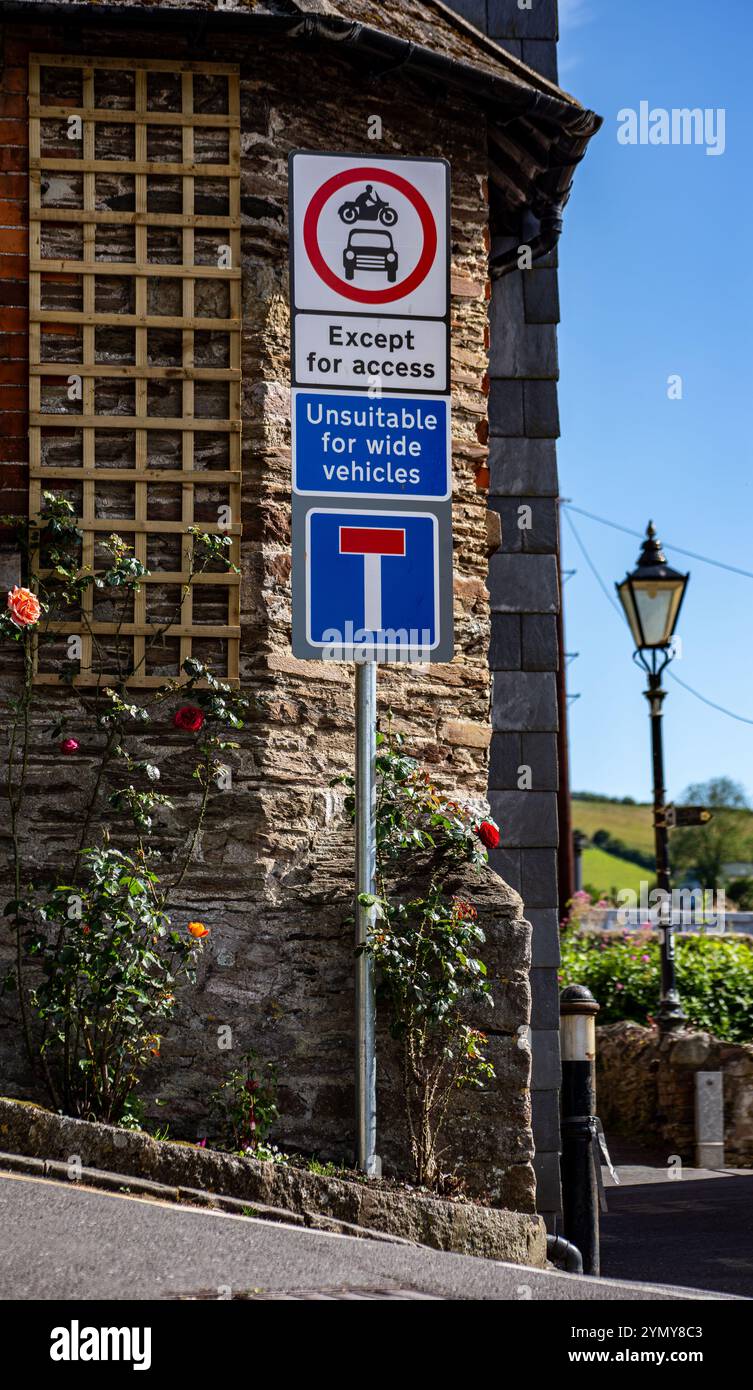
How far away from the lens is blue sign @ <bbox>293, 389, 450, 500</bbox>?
17.6 feet

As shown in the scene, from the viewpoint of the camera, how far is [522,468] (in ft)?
31.0

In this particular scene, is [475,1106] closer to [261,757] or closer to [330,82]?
[261,757]

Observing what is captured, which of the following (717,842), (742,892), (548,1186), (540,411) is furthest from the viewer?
(717,842)

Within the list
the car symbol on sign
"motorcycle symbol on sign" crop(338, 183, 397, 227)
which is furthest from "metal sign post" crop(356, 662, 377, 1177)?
"motorcycle symbol on sign" crop(338, 183, 397, 227)

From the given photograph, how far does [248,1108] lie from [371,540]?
→ 2.03 metres

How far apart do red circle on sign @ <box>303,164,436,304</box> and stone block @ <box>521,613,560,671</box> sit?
395 centimetres

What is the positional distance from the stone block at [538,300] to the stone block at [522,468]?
2.46 ft

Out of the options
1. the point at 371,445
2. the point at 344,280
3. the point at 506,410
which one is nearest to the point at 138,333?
the point at 344,280

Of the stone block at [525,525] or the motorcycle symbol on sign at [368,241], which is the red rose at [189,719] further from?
the stone block at [525,525]

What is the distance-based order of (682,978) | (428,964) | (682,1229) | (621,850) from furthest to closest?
(621,850) → (682,978) → (682,1229) → (428,964)

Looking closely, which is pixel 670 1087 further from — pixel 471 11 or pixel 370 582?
pixel 471 11

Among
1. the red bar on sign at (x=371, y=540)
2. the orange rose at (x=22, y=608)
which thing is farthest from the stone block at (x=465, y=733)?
the orange rose at (x=22, y=608)

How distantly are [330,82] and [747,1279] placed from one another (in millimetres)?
5361
